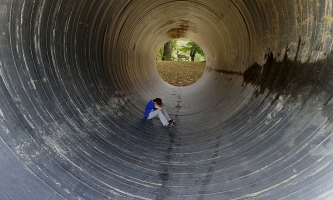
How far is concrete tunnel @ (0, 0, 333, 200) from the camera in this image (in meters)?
2.50

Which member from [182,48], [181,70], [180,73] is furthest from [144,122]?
[182,48]

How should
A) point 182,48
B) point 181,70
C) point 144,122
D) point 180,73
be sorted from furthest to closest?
point 182,48
point 181,70
point 180,73
point 144,122

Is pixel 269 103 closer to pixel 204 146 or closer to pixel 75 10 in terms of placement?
pixel 204 146

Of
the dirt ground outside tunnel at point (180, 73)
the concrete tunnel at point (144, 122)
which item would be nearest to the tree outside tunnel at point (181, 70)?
the dirt ground outside tunnel at point (180, 73)

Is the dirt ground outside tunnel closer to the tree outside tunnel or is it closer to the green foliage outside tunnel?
the tree outside tunnel

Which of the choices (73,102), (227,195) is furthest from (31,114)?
(227,195)

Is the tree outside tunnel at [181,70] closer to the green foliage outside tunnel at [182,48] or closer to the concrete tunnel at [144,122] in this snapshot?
the green foliage outside tunnel at [182,48]

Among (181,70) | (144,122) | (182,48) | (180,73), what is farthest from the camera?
(182,48)

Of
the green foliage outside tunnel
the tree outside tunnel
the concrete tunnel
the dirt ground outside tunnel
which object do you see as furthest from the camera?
the green foliage outside tunnel

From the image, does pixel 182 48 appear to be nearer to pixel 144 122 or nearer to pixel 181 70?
pixel 181 70

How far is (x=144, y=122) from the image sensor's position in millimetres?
5137

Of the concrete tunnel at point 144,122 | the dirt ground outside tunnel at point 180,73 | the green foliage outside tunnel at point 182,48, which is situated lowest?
the concrete tunnel at point 144,122

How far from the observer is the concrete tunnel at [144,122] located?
2496 millimetres

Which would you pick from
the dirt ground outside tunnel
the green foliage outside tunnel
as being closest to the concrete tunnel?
the dirt ground outside tunnel
